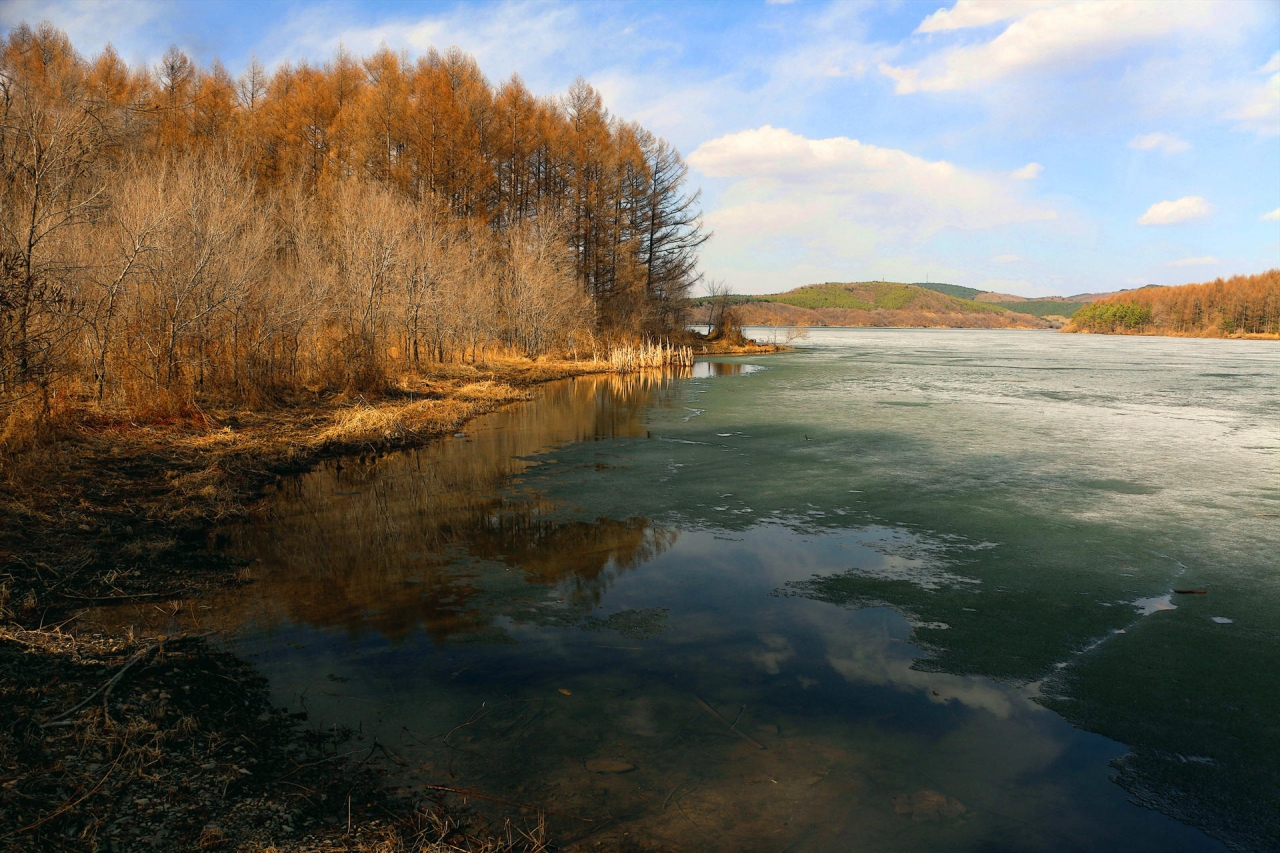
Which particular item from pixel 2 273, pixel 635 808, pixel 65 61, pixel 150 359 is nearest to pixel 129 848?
pixel 635 808

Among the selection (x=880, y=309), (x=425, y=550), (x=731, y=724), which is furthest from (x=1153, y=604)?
(x=880, y=309)

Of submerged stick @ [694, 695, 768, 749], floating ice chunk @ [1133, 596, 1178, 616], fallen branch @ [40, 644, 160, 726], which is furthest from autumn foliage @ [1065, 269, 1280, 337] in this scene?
fallen branch @ [40, 644, 160, 726]

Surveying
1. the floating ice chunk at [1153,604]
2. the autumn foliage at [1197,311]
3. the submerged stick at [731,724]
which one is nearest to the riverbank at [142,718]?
the submerged stick at [731,724]

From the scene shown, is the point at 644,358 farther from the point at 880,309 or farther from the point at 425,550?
the point at 880,309

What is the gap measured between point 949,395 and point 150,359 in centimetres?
1963

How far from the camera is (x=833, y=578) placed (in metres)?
6.21

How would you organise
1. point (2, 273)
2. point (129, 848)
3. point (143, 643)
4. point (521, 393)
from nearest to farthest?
1. point (129, 848)
2. point (143, 643)
3. point (2, 273)
4. point (521, 393)

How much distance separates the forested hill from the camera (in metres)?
156

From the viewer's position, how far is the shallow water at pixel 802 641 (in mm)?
3303

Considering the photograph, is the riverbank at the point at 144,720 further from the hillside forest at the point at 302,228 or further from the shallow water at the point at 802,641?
the hillside forest at the point at 302,228

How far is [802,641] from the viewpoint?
4.97m

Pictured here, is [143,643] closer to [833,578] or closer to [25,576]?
[25,576]

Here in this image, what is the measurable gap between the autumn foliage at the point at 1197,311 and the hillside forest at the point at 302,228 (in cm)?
8148

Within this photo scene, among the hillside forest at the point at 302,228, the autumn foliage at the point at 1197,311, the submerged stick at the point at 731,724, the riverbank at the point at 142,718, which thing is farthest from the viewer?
the autumn foliage at the point at 1197,311
